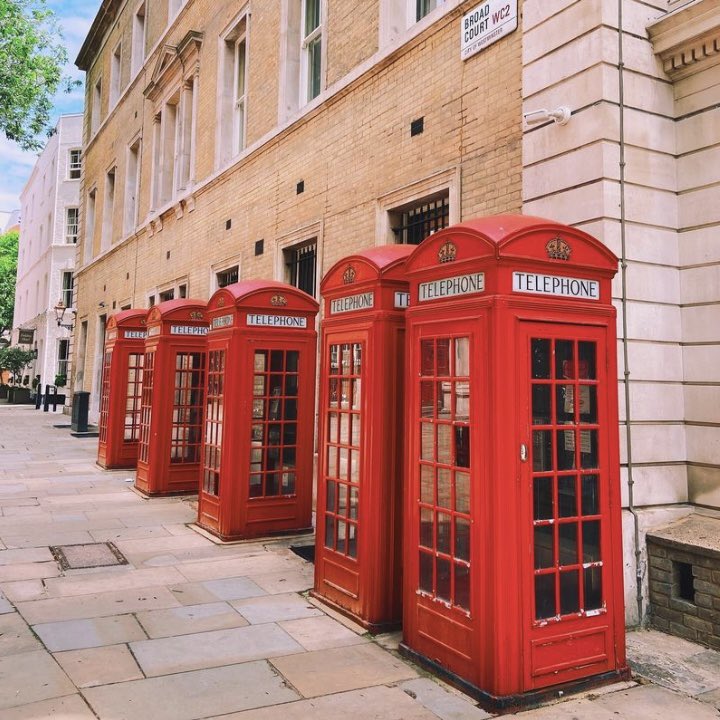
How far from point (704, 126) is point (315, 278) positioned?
5.90 m

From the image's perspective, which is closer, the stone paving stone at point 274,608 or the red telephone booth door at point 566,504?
the red telephone booth door at point 566,504

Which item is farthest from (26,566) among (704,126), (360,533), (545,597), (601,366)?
(704,126)

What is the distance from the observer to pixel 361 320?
484cm

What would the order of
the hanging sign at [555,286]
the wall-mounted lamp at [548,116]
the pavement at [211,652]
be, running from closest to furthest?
1. the pavement at [211,652]
2. the hanging sign at [555,286]
3. the wall-mounted lamp at [548,116]

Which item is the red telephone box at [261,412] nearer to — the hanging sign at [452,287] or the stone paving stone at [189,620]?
the stone paving stone at [189,620]

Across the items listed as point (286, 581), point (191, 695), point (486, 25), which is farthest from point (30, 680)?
point (486, 25)

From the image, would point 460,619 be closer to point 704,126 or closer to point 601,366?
point 601,366

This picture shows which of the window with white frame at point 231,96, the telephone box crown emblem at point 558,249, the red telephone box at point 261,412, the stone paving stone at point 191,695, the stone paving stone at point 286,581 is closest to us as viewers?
the stone paving stone at point 191,695

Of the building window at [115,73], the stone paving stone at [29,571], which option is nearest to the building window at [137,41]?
the building window at [115,73]

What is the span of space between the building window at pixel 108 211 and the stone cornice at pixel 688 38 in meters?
20.3

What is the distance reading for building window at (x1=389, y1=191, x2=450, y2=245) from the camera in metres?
7.74

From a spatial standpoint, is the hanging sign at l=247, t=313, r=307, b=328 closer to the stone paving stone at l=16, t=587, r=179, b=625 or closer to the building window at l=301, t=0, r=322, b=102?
the stone paving stone at l=16, t=587, r=179, b=625

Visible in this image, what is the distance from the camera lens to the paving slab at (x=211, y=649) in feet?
12.9

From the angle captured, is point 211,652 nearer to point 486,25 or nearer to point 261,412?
point 261,412
